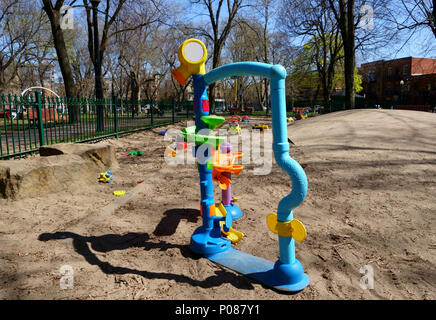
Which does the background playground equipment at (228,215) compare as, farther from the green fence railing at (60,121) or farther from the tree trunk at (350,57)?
the tree trunk at (350,57)

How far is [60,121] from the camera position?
888cm

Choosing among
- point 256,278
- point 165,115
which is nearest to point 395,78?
point 165,115

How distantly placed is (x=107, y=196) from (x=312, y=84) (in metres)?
46.9

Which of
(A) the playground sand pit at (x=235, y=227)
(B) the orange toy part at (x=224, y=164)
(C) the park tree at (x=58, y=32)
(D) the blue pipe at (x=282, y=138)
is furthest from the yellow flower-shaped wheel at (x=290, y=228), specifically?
(C) the park tree at (x=58, y=32)

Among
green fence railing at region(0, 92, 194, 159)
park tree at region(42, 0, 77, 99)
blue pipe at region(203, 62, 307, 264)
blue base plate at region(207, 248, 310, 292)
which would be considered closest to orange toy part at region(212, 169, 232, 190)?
blue base plate at region(207, 248, 310, 292)

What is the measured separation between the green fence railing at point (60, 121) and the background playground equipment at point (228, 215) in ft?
16.2

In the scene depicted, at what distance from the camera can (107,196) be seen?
4.51 meters

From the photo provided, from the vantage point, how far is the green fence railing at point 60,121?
6352 millimetres

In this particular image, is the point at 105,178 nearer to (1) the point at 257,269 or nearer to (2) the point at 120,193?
(2) the point at 120,193

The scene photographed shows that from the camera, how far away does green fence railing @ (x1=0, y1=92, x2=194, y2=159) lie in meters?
6.35

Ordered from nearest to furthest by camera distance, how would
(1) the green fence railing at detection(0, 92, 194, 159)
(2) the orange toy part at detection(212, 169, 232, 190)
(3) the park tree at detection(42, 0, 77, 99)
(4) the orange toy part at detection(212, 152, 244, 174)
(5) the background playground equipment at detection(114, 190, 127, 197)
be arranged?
(4) the orange toy part at detection(212, 152, 244, 174)
(2) the orange toy part at detection(212, 169, 232, 190)
(5) the background playground equipment at detection(114, 190, 127, 197)
(1) the green fence railing at detection(0, 92, 194, 159)
(3) the park tree at detection(42, 0, 77, 99)

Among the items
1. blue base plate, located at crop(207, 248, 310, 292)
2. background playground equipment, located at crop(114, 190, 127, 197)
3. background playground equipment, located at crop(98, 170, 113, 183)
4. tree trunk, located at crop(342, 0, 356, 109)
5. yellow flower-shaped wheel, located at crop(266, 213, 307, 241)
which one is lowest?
blue base plate, located at crop(207, 248, 310, 292)

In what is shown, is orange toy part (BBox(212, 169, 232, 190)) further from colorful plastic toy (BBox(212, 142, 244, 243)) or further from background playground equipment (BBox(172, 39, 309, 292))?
background playground equipment (BBox(172, 39, 309, 292))

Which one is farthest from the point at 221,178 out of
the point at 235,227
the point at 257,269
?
the point at 257,269
